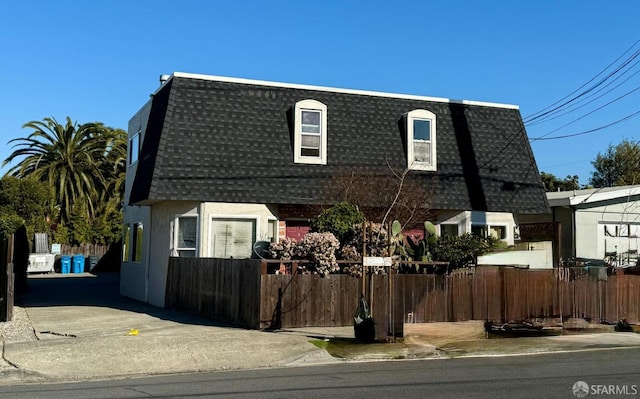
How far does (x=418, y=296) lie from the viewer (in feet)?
46.4

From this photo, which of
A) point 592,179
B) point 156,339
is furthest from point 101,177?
point 592,179

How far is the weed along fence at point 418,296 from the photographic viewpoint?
13930mm

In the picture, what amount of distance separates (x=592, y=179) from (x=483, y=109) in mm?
32623

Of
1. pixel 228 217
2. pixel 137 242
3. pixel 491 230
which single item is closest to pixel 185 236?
pixel 228 217

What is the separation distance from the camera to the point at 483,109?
21109mm

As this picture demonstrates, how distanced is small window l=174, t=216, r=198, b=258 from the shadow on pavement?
5.56 ft

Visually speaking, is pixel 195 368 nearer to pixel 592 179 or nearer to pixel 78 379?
pixel 78 379

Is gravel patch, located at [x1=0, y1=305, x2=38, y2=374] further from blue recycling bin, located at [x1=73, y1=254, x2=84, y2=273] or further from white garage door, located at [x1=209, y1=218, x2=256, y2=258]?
blue recycling bin, located at [x1=73, y1=254, x2=84, y2=273]

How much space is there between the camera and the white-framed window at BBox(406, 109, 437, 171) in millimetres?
19484

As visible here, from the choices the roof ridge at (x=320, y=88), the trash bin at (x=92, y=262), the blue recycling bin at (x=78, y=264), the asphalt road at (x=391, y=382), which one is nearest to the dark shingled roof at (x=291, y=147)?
the roof ridge at (x=320, y=88)

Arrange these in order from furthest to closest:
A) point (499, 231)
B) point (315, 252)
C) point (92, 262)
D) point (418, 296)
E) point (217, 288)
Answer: point (92, 262) → point (499, 231) → point (217, 288) → point (315, 252) → point (418, 296)

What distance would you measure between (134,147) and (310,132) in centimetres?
706

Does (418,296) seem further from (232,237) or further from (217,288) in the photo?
(232,237)

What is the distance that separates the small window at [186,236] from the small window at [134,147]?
4.29 m
